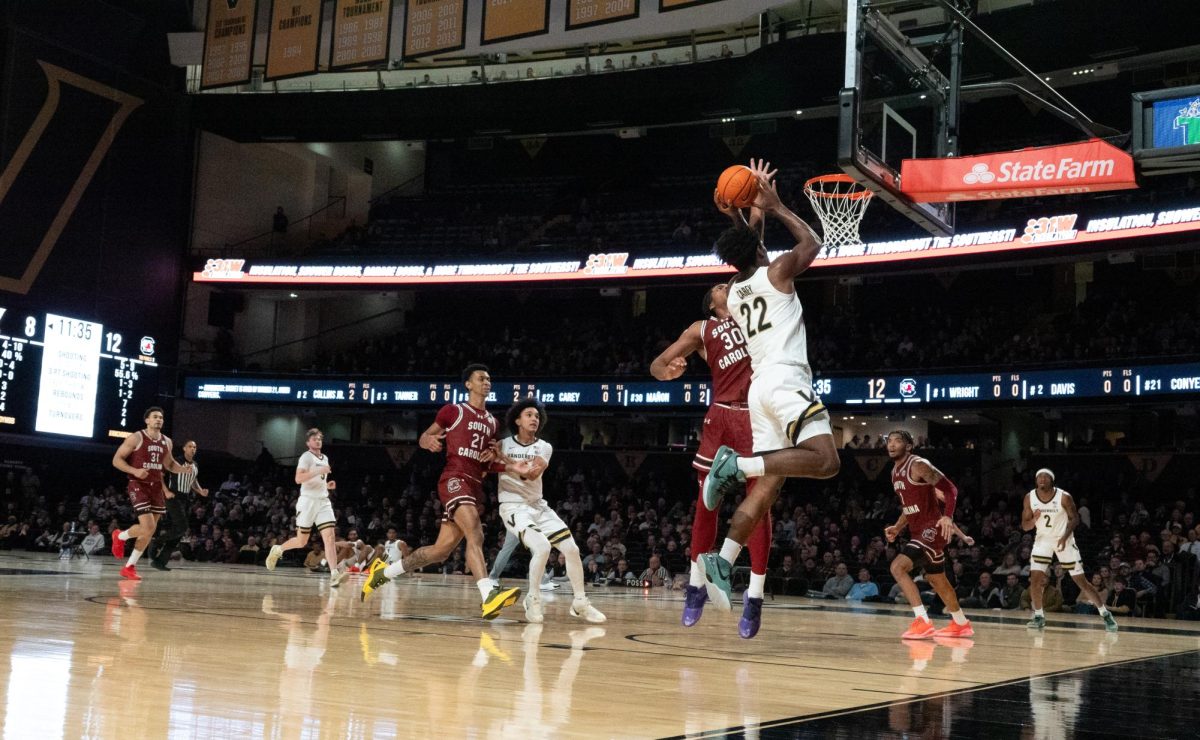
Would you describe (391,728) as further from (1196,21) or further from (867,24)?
(1196,21)

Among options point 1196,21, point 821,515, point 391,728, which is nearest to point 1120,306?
point 1196,21

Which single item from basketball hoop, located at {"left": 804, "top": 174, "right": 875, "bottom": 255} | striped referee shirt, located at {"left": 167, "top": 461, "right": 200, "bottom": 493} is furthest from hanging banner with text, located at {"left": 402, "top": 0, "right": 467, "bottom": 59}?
striped referee shirt, located at {"left": 167, "top": 461, "right": 200, "bottom": 493}

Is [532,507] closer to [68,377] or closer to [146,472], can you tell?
[146,472]

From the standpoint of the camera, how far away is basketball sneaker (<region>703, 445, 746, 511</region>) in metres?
7.38

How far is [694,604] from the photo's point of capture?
315 inches

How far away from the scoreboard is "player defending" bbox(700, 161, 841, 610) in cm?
1962

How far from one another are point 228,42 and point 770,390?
2028 cm

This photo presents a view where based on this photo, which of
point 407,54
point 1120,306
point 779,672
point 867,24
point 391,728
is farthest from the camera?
point 1120,306

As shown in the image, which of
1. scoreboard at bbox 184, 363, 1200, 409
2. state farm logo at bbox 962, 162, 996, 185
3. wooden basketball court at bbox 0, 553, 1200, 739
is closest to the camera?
wooden basketball court at bbox 0, 553, 1200, 739

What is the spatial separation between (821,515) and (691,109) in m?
11.7

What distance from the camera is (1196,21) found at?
24.7m

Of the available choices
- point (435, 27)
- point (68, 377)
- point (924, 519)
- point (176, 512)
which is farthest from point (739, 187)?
point (68, 377)

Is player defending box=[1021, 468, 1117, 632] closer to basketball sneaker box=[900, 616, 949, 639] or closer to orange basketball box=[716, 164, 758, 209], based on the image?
basketball sneaker box=[900, 616, 949, 639]

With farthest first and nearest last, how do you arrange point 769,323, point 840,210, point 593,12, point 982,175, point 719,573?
point 593,12
point 840,210
point 982,175
point 769,323
point 719,573
